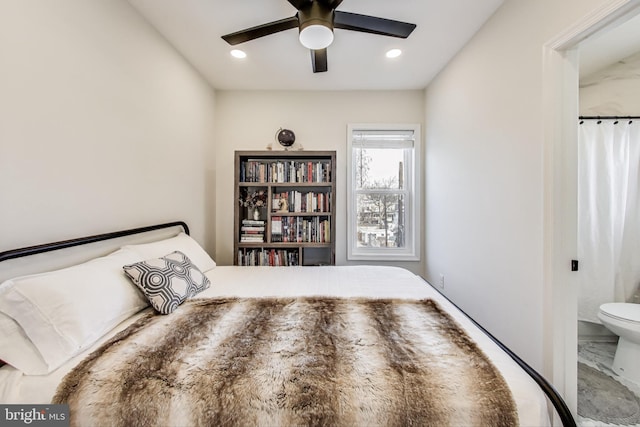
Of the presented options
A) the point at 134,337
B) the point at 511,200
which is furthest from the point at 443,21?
the point at 134,337

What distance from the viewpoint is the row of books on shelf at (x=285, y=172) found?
9.71 feet

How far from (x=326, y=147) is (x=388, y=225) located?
127cm

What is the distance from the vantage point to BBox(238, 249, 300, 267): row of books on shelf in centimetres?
294

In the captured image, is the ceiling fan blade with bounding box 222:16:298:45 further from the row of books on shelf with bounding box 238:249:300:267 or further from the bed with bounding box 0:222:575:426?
the row of books on shelf with bounding box 238:249:300:267

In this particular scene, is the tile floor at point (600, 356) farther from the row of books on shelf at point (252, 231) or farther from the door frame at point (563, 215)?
the row of books on shelf at point (252, 231)

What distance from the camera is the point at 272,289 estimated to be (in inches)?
72.6

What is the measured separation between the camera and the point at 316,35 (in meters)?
1.57

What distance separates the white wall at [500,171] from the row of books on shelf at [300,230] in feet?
4.22

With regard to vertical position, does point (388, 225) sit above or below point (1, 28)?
below

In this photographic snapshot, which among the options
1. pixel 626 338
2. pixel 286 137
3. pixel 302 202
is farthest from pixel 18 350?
pixel 626 338

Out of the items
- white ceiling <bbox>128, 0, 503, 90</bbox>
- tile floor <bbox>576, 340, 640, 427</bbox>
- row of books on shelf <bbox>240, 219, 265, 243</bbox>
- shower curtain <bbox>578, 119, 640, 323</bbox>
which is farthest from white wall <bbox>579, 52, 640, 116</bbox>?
row of books on shelf <bbox>240, 219, 265, 243</bbox>

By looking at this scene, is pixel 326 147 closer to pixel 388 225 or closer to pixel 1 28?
pixel 388 225

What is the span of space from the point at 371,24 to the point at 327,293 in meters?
1.76

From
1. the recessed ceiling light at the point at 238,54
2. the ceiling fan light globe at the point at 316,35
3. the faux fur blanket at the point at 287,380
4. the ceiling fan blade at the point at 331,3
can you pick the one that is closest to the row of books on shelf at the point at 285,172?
the recessed ceiling light at the point at 238,54
